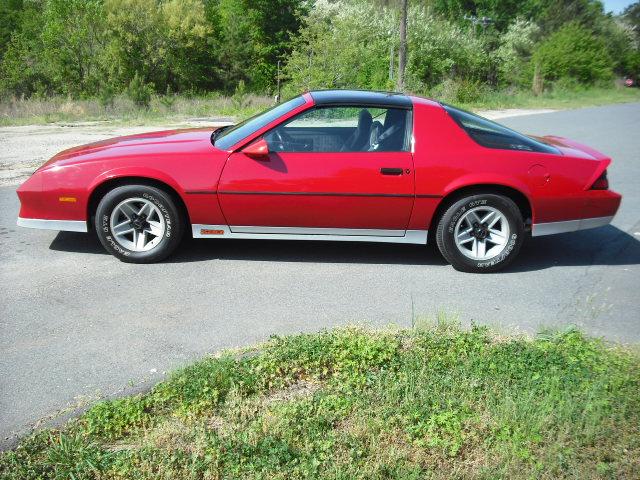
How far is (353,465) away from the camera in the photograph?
2.79 meters

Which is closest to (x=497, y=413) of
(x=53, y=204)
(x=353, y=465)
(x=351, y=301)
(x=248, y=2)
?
(x=353, y=465)

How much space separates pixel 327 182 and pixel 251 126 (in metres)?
0.97

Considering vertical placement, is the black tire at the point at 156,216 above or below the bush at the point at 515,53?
below

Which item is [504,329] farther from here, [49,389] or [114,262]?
[114,262]

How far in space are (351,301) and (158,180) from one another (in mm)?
2054

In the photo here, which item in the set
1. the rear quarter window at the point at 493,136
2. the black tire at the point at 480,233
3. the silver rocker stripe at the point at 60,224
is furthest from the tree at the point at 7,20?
the black tire at the point at 480,233

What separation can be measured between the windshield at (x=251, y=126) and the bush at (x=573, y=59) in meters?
47.7

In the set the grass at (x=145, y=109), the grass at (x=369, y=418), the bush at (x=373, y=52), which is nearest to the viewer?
the grass at (x=369, y=418)

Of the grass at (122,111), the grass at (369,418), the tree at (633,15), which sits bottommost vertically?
the grass at (369,418)

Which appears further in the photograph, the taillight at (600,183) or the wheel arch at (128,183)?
the taillight at (600,183)

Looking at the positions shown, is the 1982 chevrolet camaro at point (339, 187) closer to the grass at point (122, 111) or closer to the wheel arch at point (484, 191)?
the wheel arch at point (484, 191)

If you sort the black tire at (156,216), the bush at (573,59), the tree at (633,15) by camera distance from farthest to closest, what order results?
the tree at (633,15) < the bush at (573,59) < the black tire at (156,216)

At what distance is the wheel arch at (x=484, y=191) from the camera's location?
5.44 m

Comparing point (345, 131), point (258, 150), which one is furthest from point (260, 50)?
point (258, 150)
